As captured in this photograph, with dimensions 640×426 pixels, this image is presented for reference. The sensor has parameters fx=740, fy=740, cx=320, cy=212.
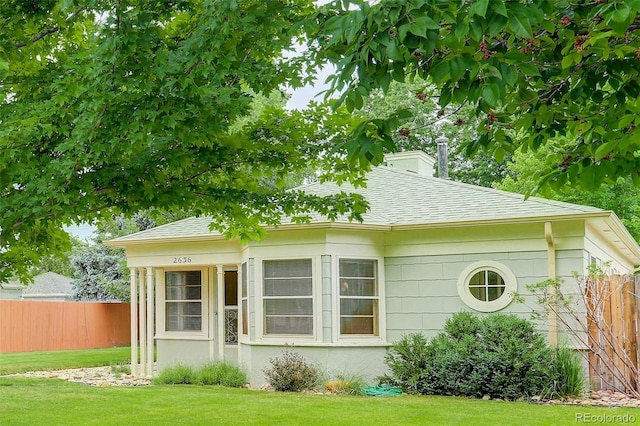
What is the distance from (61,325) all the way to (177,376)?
10998mm

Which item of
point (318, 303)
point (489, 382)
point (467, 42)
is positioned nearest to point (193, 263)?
point (318, 303)

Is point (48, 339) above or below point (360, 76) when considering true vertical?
below

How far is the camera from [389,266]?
12.3m

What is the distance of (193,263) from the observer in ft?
44.0

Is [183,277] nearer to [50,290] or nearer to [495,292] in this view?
[495,292]

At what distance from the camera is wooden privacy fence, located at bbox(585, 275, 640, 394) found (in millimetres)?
10383

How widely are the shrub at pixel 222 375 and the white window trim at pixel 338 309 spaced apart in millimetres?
1820

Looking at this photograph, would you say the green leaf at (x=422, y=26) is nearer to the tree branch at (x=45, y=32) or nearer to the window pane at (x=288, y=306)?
the tree branch at (x=45, y=32)

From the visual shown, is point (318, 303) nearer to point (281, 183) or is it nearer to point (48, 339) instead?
point (281, 183)

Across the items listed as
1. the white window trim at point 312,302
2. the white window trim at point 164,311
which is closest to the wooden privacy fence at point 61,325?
the white window trim at point 164,311

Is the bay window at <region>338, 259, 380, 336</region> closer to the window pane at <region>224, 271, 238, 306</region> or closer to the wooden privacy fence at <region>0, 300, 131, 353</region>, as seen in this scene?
the window pane at <region>224, 271, 238, 306</region>

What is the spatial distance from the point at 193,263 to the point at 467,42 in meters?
10.6

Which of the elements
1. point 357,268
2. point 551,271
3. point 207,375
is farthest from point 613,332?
point 207,375

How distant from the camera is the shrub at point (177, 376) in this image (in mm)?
12533
